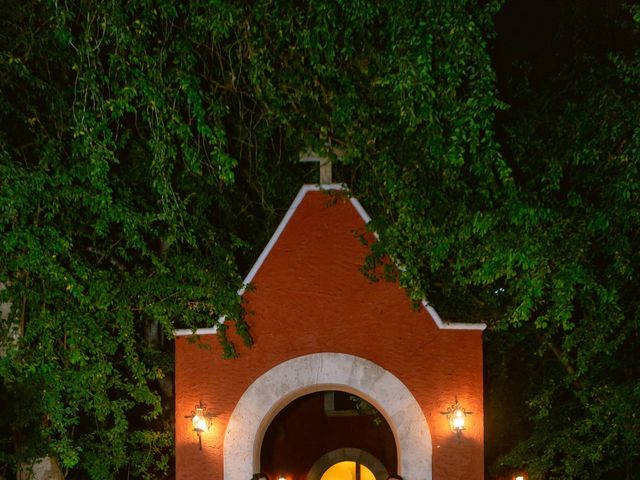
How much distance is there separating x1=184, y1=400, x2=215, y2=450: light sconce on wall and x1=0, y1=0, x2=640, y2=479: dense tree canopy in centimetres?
90

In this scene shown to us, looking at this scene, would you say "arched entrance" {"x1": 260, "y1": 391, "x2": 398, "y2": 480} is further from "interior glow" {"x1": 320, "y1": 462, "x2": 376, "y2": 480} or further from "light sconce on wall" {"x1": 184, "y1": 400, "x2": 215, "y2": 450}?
"light sconce on wall" {"x1": 184, "y1": 400, "x2": 215, "y2": 450}

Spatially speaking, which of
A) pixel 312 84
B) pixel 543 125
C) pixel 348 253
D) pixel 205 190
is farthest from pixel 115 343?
pixel 543 125

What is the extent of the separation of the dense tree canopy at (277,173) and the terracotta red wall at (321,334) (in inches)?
13.7

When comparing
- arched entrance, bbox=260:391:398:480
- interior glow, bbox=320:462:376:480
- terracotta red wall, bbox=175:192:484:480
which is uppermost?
terracotta red wall, bbox=175:192:484:480

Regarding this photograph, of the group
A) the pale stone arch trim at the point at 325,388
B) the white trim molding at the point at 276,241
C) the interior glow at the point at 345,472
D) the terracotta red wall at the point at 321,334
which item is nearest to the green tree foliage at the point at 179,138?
the white trim molding at the point at 276,241

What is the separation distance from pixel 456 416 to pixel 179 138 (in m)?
4.29

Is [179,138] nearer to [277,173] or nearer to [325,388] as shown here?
[277,173]

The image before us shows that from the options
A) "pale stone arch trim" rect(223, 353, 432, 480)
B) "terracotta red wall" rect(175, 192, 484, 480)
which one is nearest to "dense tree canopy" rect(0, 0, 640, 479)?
"terracotta red wall" rect(175, 192, 484, 480)

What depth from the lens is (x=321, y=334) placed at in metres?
8.05

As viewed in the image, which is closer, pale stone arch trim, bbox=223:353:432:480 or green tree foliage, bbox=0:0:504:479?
green tree foliage, bbox=0:0:504:479

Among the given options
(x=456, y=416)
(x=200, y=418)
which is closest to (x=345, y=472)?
(x=200, y=418)

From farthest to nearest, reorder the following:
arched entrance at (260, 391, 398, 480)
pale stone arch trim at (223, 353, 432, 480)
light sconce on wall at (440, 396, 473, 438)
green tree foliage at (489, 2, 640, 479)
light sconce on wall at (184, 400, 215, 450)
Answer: arched entrance at (260, 391, 398, 480), light sconce on wall at (184, 400, 215, 450), pale stone arch trim at (223, 353, 432, 480), light sconce on wall at (440, 396, 473, 438), green tree foliage at (489, 2, 640, 479)

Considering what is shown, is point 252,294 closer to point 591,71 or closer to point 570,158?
point 570,158

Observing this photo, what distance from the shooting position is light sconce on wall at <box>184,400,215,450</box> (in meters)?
7.98
